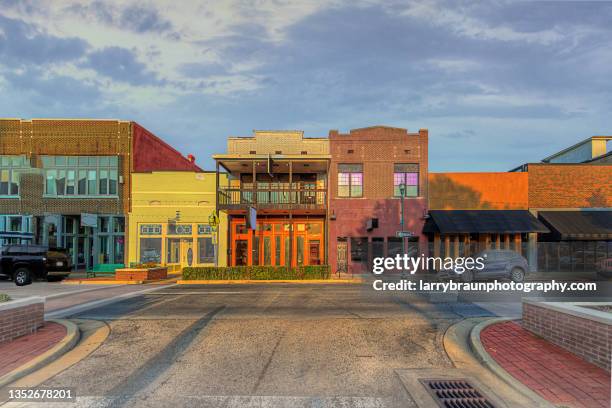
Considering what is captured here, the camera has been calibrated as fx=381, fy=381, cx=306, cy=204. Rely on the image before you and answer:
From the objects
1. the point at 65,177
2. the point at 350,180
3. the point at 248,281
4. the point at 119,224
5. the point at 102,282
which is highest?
the point at 65,177

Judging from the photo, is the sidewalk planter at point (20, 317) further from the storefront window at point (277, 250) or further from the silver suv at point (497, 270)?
the storefront window at point (277, 250)

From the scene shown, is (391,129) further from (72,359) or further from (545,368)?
(72,359)

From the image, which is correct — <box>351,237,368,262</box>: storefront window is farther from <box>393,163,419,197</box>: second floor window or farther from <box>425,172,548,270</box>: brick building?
<box>425,172,548,270</box>: brick building

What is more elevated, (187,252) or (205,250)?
(205,250)

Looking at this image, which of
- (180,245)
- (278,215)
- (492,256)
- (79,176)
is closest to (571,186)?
(492,256)

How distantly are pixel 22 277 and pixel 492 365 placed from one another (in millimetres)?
→ 22126

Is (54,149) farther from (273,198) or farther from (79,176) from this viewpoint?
(273,198)

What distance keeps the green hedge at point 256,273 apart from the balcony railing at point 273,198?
4090mm

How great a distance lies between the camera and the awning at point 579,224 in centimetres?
2283

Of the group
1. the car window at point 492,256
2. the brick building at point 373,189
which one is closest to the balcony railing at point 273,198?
the brick building at point 373,189

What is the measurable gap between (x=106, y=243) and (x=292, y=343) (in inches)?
962

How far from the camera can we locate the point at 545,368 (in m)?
6.18

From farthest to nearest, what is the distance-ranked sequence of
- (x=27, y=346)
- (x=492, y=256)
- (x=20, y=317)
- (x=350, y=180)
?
1. (x=350, y=180)
2. (x=492, y=256)
3. (x=20, y=317)
4. (x=27, y=346)

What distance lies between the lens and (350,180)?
84.6ft
